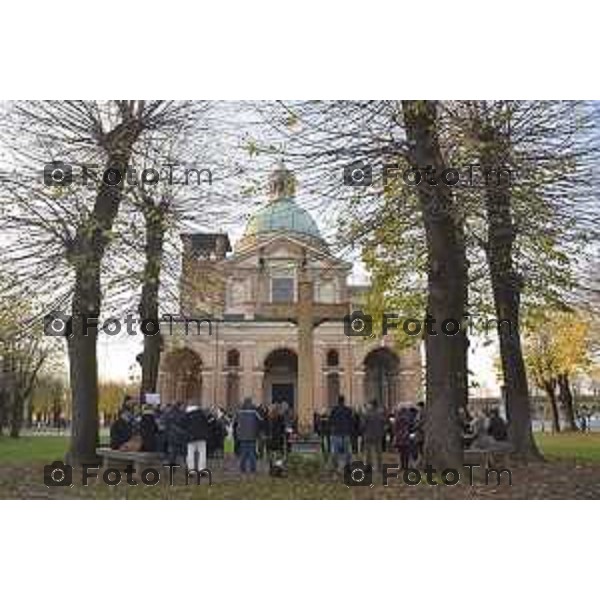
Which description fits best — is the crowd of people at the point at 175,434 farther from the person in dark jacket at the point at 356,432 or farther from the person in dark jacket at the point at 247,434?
the person in dark jacket at the point at 356,432

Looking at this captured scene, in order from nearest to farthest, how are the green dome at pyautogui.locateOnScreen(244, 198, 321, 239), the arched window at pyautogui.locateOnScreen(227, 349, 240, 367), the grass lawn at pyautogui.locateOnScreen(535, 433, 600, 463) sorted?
the green dome at pyautogui.locateOnScreen(244, 198, 321, 239) < the arched window at pyautogui.locateOnScreen(227, 349, 240, 367) < the grass lawn at pyautogui.locateOnScreen(535, 433, 600, 463)

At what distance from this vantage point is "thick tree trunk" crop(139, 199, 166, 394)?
13.8 metres

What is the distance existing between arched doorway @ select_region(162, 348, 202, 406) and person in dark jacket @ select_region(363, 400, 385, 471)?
2745 millimetres

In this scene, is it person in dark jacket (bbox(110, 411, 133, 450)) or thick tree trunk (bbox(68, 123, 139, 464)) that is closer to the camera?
person in dark jacket (bbox(110, 411, 133, 450))

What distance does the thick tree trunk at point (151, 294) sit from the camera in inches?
545

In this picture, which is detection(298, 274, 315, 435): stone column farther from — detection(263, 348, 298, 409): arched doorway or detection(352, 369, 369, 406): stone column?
detection(352, 369, 369, 406): stone column

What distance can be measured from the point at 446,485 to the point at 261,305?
4836mm

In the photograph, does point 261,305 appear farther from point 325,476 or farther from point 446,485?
point 446,485

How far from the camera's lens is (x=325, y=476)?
493 inches

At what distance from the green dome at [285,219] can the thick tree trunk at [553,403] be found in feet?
20.0

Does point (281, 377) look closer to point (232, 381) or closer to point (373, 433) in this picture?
point (232, 381)

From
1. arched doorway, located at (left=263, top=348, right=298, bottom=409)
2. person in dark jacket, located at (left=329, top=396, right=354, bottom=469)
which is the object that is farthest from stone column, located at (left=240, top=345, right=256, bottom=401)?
person in dark jacket, located at (left=329, top=396, right=354, bottom=469)

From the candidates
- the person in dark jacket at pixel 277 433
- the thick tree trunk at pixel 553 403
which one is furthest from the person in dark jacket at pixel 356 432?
the thick tree trunk at pixel 553 403

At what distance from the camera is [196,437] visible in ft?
42.4
